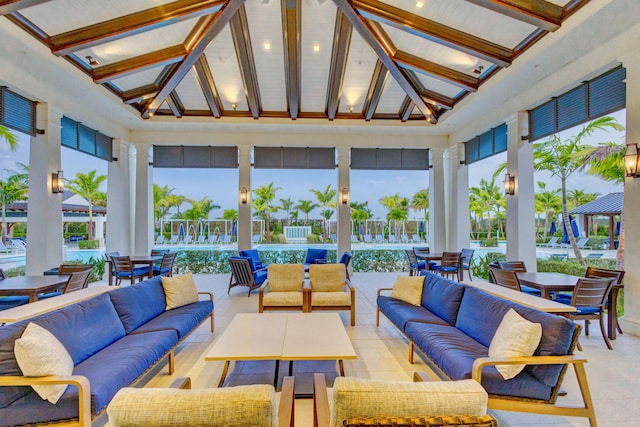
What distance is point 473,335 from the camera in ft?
10.2

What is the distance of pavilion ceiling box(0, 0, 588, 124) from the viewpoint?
4734 mm

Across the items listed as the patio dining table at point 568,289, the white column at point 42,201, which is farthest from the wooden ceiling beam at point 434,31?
the white column at point 42,201

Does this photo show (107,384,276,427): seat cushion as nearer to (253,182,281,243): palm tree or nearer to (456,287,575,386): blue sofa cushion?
(456,287,575,386): blue sofa cushion

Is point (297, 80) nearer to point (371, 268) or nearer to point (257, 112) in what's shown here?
point (257, 112)

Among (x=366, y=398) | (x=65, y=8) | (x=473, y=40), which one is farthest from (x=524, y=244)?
(x=65, y=8)

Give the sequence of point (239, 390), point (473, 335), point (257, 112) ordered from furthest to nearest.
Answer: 1. point (257, 112)
2. point (473, 335)
3. point (239, 390)

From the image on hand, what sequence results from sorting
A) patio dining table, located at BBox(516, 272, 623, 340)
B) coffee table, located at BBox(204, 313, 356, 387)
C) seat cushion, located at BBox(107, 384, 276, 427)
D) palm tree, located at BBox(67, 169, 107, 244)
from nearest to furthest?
seat cushion, located at BBox(107, 384, 276, 427) → coffee table, located at BBox(204, 313, 356, 387) → patio dining table, located at BBox(516, 272, 623, 340) → palm tree, located at BBox(67, 169, 107, 244)

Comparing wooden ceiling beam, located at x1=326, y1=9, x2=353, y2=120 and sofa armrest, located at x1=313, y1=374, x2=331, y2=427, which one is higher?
wooden ceiling beam, located at x1=326, y1=9, x2=353, y2=120

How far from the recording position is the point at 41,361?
2029 millimetres

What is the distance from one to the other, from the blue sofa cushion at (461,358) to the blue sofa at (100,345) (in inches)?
98.8

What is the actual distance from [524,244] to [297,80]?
5.96m

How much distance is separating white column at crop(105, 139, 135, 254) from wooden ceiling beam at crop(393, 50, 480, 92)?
745 centimetres

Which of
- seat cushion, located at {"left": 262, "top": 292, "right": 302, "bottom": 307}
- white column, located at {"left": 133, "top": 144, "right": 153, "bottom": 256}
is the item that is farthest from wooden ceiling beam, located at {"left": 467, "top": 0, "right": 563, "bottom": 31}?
white column, located at {"left": 133, "top": 144, "right": 153, "bottom": 256}

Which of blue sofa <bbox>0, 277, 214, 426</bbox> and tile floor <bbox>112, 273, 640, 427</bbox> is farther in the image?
tile floor <bbox>112, 273, 640, 427</bbox>
